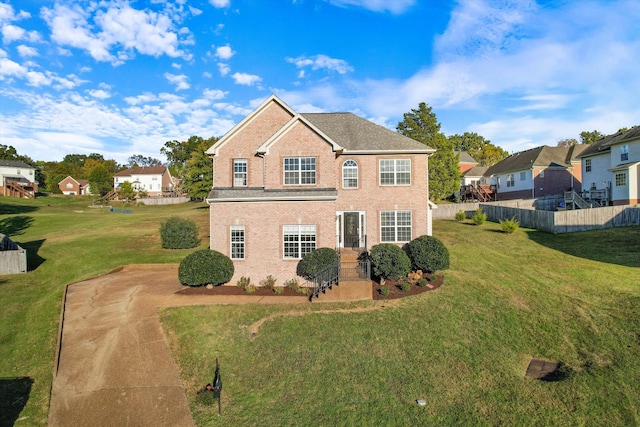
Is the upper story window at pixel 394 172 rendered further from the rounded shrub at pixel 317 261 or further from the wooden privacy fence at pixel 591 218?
the wooden privacy fence at pixel 591 218

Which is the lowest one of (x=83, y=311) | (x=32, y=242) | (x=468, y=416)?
(x=468, y=416)

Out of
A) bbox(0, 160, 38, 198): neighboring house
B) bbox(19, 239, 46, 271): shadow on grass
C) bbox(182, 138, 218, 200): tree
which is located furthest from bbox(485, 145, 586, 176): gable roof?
bbox(0, 160, 38, 198): neighboring house

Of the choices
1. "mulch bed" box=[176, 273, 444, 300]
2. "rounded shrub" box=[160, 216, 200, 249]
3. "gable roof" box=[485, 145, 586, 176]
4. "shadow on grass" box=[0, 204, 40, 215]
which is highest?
"gable roof" box=[485, 145, 586, 176]

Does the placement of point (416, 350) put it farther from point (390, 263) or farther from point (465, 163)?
point (465, 163)

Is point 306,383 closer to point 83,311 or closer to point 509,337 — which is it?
point 509,337

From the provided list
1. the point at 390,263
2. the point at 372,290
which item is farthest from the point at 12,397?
the point at 390,263

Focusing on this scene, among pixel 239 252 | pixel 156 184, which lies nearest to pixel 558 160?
pixel 239 252

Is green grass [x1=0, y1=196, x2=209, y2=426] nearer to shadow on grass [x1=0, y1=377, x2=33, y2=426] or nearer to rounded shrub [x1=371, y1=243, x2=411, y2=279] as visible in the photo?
shadow on grass [x1=0, y1=377, x2=33, y2=426]
